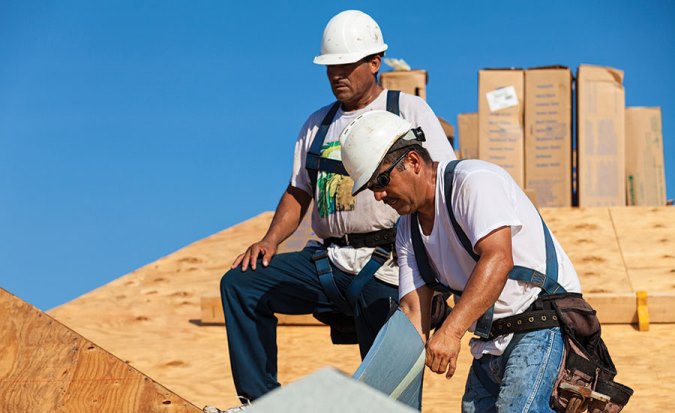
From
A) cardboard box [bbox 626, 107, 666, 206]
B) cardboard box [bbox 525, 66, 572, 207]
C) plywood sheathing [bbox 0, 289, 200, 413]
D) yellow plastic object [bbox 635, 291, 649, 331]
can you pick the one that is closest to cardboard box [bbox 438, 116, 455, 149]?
cardboard box [bbox 525, 66, 572, 207]

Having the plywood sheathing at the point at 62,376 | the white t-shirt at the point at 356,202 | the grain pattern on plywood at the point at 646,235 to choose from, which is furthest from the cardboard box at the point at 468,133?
the plywood sheathing at the point at 62,376

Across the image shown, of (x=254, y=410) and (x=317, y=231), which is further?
(x=317, y=231)

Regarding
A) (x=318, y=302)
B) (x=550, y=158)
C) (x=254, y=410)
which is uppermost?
(x=550, y=158)

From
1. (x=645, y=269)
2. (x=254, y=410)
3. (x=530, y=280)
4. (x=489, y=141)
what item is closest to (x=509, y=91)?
(x=489, y=141)

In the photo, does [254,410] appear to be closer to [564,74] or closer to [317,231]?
[317,231]

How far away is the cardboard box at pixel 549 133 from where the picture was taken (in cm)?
1159

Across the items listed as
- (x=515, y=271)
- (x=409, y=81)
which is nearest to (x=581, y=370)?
(x=515, y=271)

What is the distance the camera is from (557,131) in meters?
11.6

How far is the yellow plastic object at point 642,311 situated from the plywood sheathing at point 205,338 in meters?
0.10

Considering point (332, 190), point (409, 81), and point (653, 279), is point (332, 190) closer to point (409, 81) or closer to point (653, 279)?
point (653, 279)

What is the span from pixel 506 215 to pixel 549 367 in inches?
23.5

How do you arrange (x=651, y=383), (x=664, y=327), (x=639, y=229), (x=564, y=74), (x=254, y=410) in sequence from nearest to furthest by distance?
(x=254, y=410)
(x=651, y=383)
(x=664, y=327)
(x=639, y=229)
(x=564, y=74)

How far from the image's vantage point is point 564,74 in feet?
38.0

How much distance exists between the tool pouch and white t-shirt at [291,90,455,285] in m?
1.14
